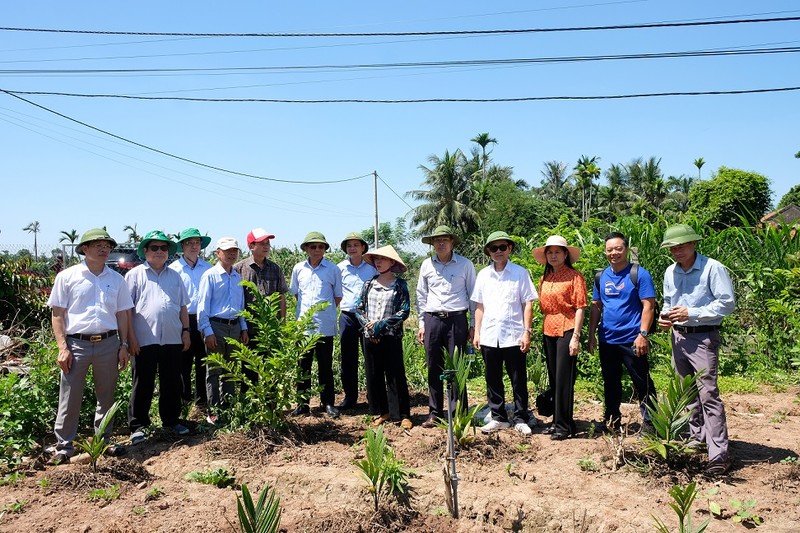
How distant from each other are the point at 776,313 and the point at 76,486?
25.6ft

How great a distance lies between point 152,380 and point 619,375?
4020mm

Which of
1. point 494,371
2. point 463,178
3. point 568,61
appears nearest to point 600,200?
point 463,178

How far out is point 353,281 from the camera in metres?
6.13

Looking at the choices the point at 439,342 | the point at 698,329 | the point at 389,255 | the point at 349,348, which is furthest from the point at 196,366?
the point at 698,329

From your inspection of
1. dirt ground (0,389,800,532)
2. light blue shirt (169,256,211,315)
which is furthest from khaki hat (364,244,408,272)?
light blue shirt (169,256,211,315)

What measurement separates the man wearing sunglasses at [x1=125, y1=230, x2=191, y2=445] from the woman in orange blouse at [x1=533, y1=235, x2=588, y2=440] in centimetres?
324

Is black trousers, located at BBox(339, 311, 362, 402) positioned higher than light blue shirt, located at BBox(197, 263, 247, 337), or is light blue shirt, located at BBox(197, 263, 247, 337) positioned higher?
light blue shirt, located at BBox(197, 263, 247, 337)

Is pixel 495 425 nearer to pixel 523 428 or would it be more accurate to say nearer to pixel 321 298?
pixel 523 428

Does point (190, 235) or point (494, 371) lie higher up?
point (190, 235)

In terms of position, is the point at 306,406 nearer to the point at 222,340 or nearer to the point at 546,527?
the point at 222,340

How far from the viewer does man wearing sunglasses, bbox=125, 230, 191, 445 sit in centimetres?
505

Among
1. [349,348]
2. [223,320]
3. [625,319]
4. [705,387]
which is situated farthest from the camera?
[349,348]

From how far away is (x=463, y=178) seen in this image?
40.4 metres

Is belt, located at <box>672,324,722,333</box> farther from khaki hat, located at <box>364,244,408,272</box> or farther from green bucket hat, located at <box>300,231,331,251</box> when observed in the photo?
green bucket hat, located at <box>300,231,331,251</box>
